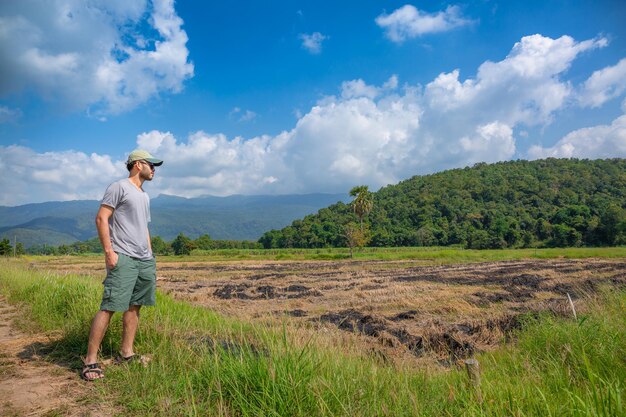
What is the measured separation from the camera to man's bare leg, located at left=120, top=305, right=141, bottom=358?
3.71m

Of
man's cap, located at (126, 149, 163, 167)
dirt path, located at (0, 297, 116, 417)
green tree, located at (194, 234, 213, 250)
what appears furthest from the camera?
green tree, located at (194, 234, 213, 250)

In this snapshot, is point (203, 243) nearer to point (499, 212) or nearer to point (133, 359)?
point (499, 212)

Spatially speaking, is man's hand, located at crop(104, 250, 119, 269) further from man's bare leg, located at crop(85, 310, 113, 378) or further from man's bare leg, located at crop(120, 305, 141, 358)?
man's bare leg, located at crop(120, 305, 141, 358)

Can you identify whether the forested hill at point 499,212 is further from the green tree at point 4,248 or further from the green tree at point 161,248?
the green tree at point 4,248

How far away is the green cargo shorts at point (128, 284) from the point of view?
3490 mm

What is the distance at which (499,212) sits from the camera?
77750 mm

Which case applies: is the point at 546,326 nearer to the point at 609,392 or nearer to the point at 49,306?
the point at 609,392

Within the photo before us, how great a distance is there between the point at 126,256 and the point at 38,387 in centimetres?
128

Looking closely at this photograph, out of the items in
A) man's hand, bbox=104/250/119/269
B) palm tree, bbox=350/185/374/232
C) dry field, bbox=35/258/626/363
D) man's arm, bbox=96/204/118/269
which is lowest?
dry field, bbox=35/258/626/363

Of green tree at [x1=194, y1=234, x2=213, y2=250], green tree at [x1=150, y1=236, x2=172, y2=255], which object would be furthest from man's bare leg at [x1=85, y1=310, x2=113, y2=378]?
green tree at [x1=150, y1=236, x2=172, y2=255]

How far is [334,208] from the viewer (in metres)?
106

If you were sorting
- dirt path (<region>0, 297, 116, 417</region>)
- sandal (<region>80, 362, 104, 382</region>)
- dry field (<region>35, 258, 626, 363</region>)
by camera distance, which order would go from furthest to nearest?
dry field (<region>35, 258, 626, 363</region>)
sandal (<region>80, 362, 104, 382</region>)
dirt path (<region>0, 297, 116, 417</region>)

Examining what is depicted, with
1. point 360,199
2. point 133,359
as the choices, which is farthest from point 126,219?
point 360,199

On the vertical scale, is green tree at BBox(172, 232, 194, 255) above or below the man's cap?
below
